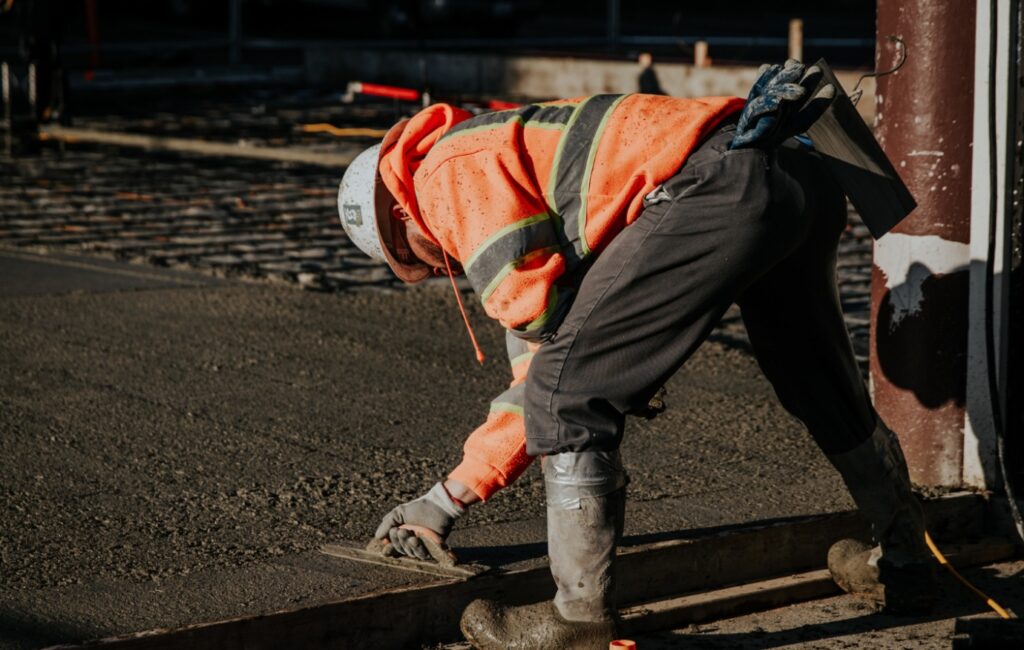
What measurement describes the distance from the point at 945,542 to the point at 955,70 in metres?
1.34

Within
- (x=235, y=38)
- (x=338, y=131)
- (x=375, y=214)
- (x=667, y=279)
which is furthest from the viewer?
(x=235, y=38)

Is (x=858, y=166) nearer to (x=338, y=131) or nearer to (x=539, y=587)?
(x=539, y=587)

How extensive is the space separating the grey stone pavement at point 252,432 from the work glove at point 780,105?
135 cm

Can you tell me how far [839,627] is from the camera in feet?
12.9

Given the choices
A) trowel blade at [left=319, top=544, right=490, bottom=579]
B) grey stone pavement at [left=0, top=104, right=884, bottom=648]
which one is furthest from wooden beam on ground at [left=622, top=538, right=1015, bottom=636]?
trowel blade at [left=319, top=544, right=490, bottom=579]

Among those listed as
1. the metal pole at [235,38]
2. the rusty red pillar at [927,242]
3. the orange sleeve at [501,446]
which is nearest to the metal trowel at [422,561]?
the orange sleeve at [501,446]

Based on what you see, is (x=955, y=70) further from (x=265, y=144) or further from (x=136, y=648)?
(x=265, y=144)

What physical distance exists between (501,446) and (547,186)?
0.73 metres

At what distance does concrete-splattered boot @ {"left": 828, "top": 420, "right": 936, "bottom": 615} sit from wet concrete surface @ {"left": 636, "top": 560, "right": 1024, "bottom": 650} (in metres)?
0.07

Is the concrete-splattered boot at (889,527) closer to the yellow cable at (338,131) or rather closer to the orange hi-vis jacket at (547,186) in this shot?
the orange hi-vis jacket at (547,186)

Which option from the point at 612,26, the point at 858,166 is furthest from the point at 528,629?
the point at 612,26

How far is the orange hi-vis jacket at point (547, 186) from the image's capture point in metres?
3.33

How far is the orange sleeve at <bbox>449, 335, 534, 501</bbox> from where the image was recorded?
3789 mm

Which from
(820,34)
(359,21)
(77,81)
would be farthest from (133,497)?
(359,21)
